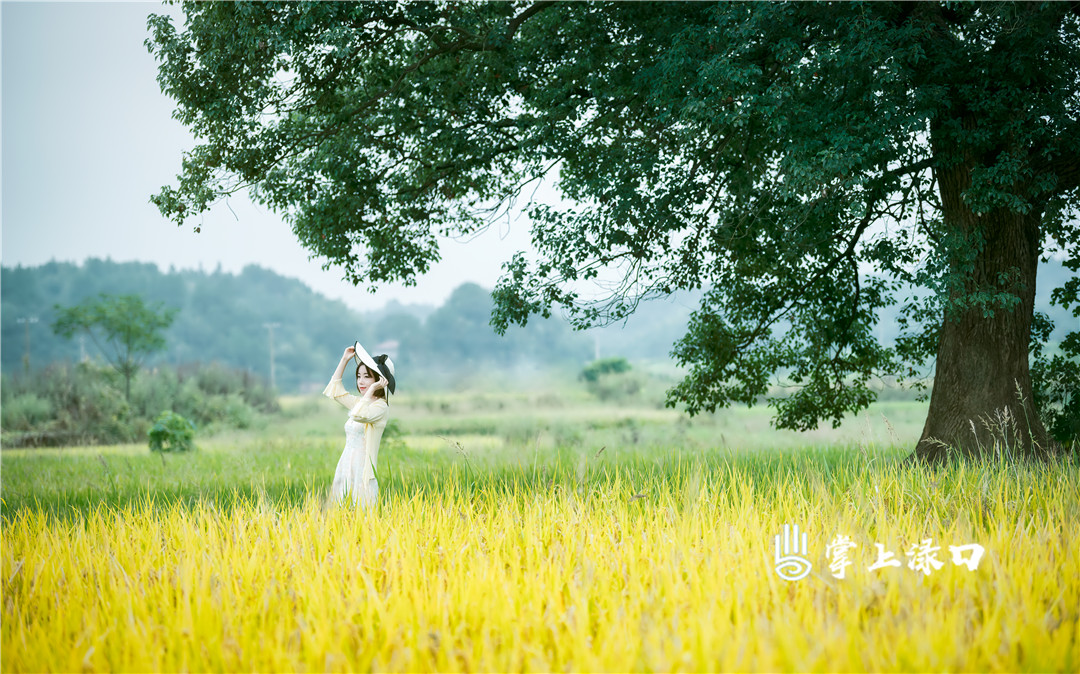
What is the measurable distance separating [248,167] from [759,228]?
6.65 m

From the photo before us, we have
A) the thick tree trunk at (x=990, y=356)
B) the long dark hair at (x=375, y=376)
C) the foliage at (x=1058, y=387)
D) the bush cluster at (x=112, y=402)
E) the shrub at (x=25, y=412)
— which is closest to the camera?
the long dark hair at (x=375, y=376)

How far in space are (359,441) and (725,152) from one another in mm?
6333

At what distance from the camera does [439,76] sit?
999 centimetres

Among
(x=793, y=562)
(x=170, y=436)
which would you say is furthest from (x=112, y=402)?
(x=793, y=562)

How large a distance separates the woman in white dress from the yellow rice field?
3.53 ft

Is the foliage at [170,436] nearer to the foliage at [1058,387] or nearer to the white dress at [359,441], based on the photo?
the white dress at [359,441]

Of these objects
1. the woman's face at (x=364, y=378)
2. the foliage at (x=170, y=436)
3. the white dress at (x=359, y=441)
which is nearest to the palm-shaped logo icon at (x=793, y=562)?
the white dress at (x=359, y=441)

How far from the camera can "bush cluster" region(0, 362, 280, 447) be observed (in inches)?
870

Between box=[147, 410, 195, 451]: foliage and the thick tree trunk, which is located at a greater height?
the thick tree trunk

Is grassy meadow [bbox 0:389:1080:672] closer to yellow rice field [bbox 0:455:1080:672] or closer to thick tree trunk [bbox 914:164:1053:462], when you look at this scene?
yellow rice field [bbox 0:455:1080:672]

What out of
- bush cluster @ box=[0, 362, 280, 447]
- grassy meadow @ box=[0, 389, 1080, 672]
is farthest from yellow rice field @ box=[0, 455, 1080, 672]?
bush cluster @ box=[0, 362, 280, 447]

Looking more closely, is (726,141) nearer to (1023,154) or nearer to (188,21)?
(1023,154)

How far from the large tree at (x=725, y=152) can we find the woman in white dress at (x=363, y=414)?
335 cm

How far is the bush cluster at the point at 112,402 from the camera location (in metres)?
22.1
